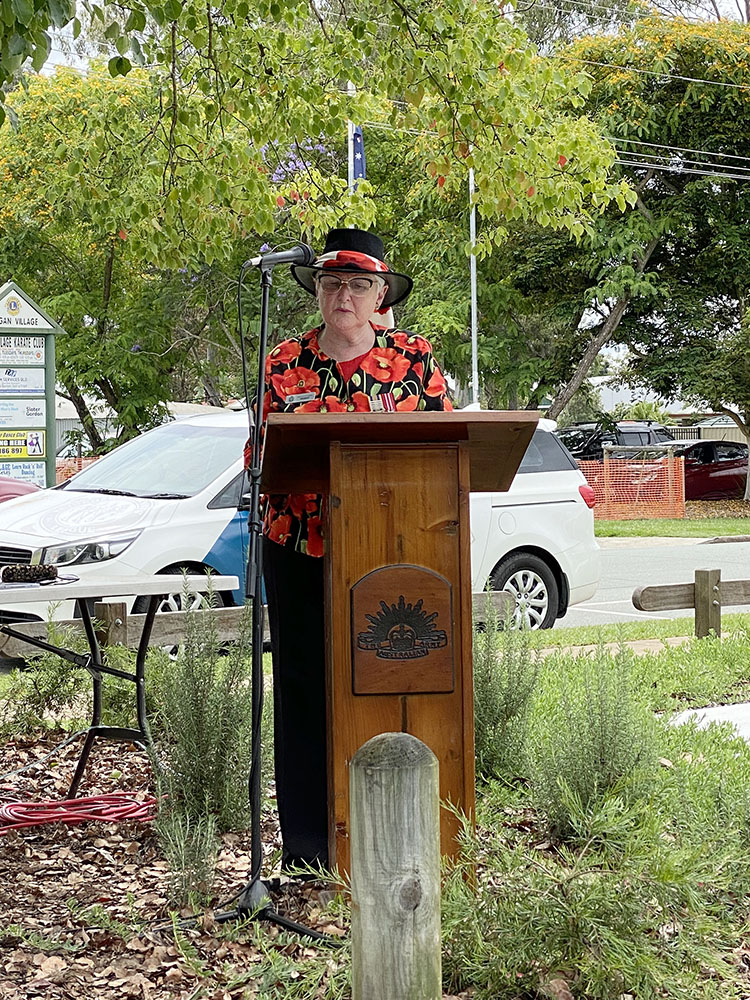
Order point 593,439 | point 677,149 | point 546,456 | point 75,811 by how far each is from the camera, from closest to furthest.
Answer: point 75,811 < point 546,456 < point 677,149 < point 593,439

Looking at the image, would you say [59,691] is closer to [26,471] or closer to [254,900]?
[254,900]

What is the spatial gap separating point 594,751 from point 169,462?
18.2ft

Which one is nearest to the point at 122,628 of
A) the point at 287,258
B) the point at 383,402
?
the point at 383,402

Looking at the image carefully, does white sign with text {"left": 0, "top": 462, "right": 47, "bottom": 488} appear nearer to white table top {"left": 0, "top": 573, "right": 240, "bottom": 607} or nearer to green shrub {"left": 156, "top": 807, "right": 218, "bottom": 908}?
white table top {"left": 0, "top": 573, "right": 240, "bottom": 607}

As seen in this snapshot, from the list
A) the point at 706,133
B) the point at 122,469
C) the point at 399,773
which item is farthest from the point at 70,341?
the point at 399,773

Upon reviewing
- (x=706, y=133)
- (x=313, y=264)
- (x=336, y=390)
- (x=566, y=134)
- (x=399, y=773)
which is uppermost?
(x=706, y=133)

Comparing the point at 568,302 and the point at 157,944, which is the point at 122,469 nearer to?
the point at 157,944

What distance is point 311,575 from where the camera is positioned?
4.09m

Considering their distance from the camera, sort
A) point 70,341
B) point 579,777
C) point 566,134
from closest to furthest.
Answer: point 579,777 < point 566,134 < point 70,341

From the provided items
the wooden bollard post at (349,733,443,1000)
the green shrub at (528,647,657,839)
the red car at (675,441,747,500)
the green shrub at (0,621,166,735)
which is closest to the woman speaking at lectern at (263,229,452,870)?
the green shrub at (528,647,657,839)

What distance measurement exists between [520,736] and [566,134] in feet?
9.71

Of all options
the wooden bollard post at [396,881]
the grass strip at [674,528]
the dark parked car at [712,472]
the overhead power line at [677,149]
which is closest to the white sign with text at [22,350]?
the wooden bollard post at [396,881]

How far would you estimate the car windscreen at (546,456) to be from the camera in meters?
10.3

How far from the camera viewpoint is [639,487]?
1138 inches
